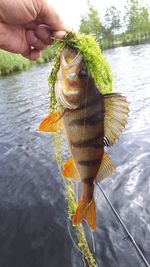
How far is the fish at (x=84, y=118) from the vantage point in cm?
200

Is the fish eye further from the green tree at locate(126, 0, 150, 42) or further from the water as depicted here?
the green tree at locate(126, 0, 150, 42)

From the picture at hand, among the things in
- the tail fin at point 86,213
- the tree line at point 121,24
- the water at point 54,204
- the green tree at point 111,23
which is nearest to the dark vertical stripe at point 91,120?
the tail fin at point 86,213

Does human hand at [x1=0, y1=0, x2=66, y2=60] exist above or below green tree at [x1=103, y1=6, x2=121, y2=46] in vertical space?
below

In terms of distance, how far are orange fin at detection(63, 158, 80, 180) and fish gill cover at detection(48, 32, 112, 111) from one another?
529 millimetres

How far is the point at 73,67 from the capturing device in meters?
1.97

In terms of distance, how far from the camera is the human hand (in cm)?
288

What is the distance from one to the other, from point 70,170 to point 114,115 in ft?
1.82

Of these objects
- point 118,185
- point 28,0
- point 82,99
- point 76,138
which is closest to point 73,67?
point 82,99

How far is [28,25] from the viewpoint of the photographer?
3240mm

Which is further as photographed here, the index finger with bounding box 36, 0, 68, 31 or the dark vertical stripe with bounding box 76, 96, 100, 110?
the index finger with bounding box 36, 0, 68, 31

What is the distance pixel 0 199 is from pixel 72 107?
4.93 metres

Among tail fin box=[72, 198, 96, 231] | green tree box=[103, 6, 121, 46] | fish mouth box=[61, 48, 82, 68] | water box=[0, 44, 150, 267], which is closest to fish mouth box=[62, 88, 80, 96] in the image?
fish mouth box=[61, 48, 82, 68]

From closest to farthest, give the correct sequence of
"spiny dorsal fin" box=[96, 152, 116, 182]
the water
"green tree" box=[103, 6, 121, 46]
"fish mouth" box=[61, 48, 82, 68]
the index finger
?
"fish mouth" box=[61, 48, 82, 68]
"spiny dorsal fin" box=[96, 152, 116, 182]
the index finger
the water
"green tree" box=[103, 6, 121, 46]

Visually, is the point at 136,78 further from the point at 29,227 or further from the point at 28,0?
the point at 28,0
